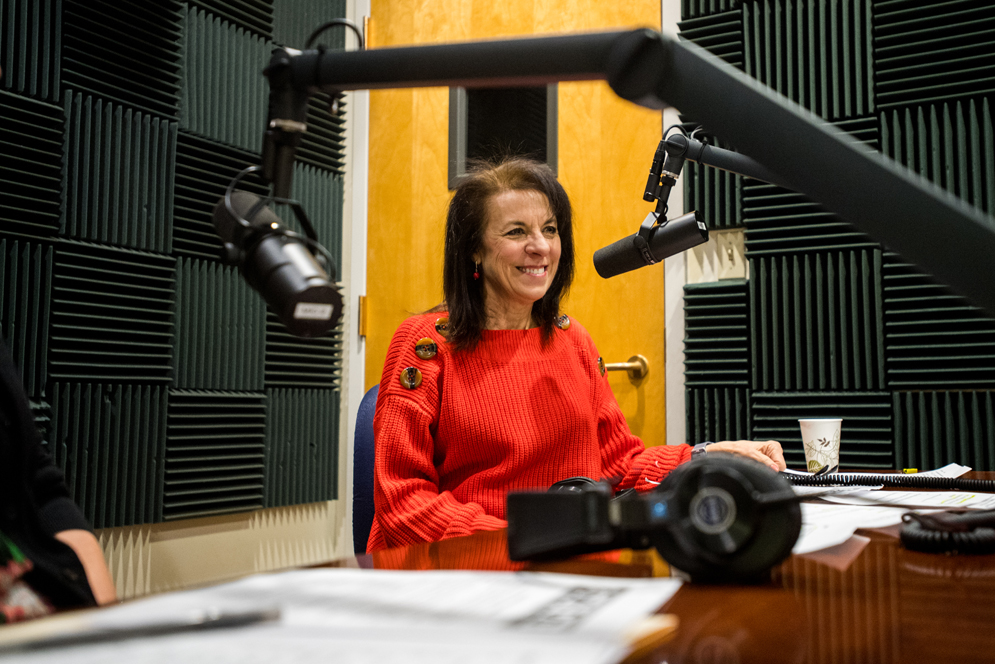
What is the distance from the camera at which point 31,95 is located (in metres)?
2.53

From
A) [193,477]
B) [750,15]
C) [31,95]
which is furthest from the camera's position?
[750,15]

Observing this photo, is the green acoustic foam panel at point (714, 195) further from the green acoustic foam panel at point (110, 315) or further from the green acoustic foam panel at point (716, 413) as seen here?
the green acoustic foam panel at point (110, 315)

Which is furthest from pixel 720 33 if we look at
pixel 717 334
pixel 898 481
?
pixel 898 481

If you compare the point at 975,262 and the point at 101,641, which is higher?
the point at 975,262

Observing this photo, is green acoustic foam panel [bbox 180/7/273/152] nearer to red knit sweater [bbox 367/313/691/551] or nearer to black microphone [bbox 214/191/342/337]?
red knit sweater [bbox 367/313/691/551]

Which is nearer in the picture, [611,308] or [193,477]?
[193,477]

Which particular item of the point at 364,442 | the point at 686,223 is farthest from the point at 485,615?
the point at 364,442

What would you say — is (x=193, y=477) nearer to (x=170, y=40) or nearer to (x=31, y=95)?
(x=31, y=95)

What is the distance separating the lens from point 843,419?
281 cm

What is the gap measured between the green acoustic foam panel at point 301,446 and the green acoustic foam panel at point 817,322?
6.41 ft

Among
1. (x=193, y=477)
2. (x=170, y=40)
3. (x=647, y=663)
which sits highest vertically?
(x=170, y=40)

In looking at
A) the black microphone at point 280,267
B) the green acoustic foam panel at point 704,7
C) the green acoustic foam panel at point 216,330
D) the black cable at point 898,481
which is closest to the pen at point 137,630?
the black microphone at point 280,267

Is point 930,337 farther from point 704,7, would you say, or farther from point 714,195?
point 704,7

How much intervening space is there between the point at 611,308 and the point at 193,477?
1.88m
